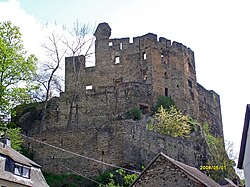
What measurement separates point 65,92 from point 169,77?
34.8 feet

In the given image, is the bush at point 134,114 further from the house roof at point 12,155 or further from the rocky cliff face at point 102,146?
the house roof at point 12,155

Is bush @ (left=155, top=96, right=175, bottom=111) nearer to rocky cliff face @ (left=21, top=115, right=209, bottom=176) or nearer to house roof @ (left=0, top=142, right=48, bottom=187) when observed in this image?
rocky cliff face @ (left=21, top=115, right=209, bottom=176)

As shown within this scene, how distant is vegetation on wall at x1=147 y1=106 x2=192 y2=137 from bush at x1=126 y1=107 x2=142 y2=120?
1312 millimetres

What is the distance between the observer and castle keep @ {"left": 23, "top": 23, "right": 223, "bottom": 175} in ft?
125

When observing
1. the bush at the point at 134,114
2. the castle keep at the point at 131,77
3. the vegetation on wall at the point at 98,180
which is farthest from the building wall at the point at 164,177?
the castle keep at the point at 131,77

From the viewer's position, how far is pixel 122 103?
47938mm

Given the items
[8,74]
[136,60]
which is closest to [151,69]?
[136,60]

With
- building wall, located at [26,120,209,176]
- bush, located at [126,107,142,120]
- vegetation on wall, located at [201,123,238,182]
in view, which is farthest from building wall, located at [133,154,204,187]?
bush, located at [126,107,142,120]

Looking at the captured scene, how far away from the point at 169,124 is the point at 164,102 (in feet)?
17.8

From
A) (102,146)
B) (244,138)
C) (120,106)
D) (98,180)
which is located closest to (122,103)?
(120,106)

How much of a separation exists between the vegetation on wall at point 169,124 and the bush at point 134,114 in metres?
1.31

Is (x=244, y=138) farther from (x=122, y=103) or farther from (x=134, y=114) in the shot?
(x=122, y=103)
